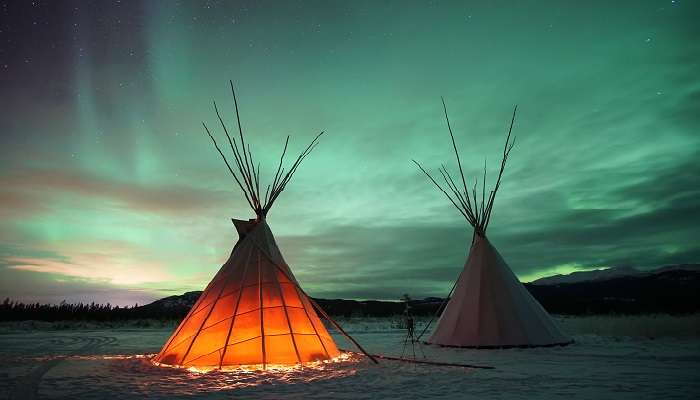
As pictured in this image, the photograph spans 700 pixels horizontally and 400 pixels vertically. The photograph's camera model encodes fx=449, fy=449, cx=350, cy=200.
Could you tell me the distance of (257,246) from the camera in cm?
794

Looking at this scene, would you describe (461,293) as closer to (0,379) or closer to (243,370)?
(243,370)

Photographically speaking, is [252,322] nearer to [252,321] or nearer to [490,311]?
[252,321]

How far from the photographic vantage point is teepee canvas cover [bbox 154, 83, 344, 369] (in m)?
6.89

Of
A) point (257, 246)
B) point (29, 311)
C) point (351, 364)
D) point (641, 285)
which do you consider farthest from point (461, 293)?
point (641, 285)

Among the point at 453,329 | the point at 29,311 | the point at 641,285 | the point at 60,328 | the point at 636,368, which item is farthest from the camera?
the point at 641,285

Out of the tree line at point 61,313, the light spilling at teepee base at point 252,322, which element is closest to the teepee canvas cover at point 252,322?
the light spilling at teepee base at point 252,322

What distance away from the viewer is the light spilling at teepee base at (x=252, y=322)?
6875 millimetres

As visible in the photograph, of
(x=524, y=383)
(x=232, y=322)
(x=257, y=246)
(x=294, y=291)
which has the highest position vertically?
(x=257, y=246)

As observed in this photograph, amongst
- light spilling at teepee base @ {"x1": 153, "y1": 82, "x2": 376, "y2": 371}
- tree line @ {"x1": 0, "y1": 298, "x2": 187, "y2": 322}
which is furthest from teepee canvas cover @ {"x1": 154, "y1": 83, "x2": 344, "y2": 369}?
tree line @ {"x1": 0, "y1": 298, "x2": 187, "y2": 322}

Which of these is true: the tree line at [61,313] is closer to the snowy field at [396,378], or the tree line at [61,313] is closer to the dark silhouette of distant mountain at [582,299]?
the dark silhouette of distant mountain at [582,299]

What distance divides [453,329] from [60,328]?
17.3 m

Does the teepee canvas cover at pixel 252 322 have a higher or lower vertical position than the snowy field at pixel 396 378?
higher

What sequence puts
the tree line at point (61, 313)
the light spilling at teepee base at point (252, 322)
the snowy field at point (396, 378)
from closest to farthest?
the snowy field at point (396, 378)
the light spilling at teepee base at point (252, 322)
the tree line at point (61, 313)

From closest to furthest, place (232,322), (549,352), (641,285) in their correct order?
(232,322) → (549,352) → (641,285)
